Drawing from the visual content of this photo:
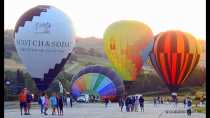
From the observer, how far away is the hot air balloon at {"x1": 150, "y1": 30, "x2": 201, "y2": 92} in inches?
1625

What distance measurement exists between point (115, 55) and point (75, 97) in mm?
5120

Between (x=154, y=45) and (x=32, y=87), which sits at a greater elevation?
(x=154, y=45)

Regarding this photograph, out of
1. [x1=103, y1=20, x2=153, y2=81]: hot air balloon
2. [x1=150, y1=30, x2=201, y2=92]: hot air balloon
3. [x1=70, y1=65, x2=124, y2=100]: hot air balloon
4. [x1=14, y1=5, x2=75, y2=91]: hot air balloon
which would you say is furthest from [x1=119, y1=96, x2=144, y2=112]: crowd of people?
[x1=70, y1=65, x2=124, y2=100]: hot air balloon

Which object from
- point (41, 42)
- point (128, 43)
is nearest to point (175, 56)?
point (128, 43)

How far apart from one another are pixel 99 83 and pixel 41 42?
34.1ft

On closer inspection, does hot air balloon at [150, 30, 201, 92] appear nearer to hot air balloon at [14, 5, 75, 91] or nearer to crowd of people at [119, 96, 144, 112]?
hot air balloon at [14, 5, 75, 91]

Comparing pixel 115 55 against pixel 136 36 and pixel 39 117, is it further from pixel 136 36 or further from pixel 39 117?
pixel 39 117

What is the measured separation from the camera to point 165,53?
139 ft

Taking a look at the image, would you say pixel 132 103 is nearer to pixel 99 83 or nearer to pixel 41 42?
pixel 41 42

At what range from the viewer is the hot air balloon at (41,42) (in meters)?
38.2

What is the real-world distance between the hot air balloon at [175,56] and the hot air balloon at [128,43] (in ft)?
9.23

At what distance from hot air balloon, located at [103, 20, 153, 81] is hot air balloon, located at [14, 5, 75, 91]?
28.7 feet

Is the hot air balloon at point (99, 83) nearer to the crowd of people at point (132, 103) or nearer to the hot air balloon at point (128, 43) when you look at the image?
the hot air balloon at point (128, 43)
